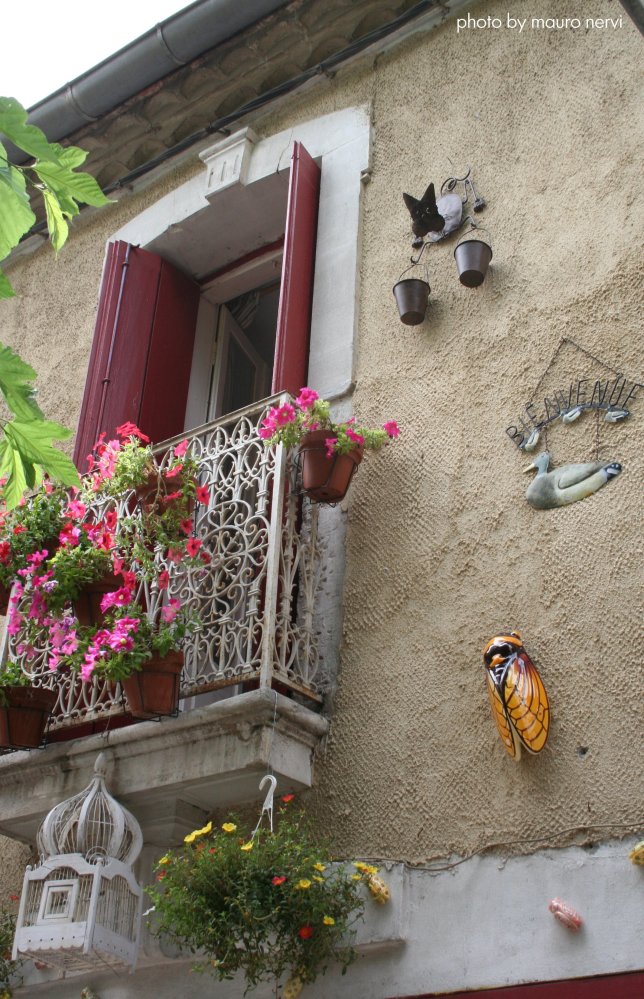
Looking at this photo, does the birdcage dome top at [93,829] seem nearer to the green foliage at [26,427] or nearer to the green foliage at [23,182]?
the green foliage at [26,427]

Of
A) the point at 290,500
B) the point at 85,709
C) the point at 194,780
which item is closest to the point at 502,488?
the point at 290,500

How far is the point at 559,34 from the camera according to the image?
6.46 meters

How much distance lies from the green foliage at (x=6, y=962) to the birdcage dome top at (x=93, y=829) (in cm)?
70

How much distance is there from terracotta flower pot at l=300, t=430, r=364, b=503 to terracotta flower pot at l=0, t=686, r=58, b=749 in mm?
1614

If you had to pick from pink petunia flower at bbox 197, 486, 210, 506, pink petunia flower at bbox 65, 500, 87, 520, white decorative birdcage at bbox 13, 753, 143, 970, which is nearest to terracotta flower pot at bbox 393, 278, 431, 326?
pink petunia flower at bbox 197, 486, 210, 506

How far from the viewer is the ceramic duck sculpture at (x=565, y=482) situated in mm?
5027

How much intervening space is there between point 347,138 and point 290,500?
2660 millimetres

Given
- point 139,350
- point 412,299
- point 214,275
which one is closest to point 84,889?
point 412,299

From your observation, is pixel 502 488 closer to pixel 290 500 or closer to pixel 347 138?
pixel 290 500

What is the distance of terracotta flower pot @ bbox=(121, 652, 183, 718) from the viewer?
16.8 feet

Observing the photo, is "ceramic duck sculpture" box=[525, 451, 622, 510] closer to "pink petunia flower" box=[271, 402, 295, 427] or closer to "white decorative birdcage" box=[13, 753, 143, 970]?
"pink petunia flower" box=[271, 402, 295, 427]

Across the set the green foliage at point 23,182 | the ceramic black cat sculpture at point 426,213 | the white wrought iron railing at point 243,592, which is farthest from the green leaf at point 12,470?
the ceramic black cat sculpture at point 426,213

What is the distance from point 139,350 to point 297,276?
134cm

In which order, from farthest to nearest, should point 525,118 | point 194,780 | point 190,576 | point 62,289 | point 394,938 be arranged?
point 62,289, point 525,118, point 190,576, point 194,780, point 394,938
